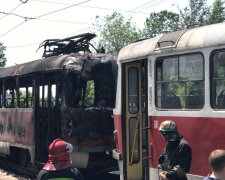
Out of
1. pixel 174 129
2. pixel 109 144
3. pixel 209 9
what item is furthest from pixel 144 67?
pixel 209 9

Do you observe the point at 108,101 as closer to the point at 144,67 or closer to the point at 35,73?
the point at 35,73

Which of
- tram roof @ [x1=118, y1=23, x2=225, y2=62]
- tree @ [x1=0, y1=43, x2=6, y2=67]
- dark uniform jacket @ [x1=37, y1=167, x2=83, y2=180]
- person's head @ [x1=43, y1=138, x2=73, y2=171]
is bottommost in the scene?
dark uniform jacket @ [x1=37, y1=167, x2=83, y2=180]

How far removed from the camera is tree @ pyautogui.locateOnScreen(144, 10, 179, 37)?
159ft

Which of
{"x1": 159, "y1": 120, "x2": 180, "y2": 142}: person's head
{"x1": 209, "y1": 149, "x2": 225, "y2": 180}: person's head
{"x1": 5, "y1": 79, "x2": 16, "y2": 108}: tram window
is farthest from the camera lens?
{"x1": 5, "y1": 79, "x2": 16, "y2": 108}: tram window

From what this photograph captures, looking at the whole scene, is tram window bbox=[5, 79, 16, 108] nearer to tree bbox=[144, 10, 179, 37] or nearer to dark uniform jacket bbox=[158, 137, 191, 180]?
dark uniform jacket bbox=[158, 137, 191, 180]

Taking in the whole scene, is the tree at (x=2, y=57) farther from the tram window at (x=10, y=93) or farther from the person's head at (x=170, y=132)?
the person's head at (x=170, y=132)

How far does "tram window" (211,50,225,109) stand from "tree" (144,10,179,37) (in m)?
41.4

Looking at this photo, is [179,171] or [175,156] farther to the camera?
[175,156]

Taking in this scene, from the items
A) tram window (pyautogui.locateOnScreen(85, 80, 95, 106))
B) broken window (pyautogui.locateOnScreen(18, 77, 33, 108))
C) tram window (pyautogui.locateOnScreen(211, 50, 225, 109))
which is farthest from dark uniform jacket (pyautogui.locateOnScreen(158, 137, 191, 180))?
broken window (pyautogui.locateOnScreen(18, 77, 33, 108))

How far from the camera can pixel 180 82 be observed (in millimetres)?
6898

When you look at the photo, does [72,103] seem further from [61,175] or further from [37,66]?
[61,175]

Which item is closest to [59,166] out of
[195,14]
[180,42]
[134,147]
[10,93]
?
[180,42]

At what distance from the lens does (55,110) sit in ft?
36.0

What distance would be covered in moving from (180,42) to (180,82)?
639mm
